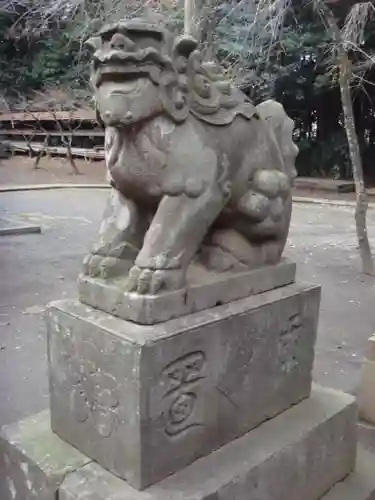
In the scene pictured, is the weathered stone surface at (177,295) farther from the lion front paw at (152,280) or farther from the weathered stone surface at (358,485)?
the weathered stone surface at (358,485)

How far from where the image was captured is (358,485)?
182cm

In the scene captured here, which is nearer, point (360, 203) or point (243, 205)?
point (243, 205)

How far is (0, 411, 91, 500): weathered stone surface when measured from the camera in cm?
147

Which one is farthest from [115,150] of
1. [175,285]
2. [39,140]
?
[39,140]

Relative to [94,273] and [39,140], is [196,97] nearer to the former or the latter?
[94,273]

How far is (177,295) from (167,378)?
198 millimetres

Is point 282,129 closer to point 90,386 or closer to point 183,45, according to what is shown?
point 183,45

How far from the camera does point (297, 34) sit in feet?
29.3

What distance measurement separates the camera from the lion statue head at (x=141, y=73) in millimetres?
1287

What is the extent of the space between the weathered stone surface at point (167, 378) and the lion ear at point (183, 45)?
64cm

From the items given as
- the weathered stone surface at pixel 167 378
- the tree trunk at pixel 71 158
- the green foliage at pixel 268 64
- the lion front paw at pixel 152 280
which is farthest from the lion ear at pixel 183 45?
the tree trunk at pixel 71 158

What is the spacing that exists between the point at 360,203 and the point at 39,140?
33.9ft

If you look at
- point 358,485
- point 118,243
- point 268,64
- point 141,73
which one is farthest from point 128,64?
point 268,64

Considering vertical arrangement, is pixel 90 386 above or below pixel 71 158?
below
